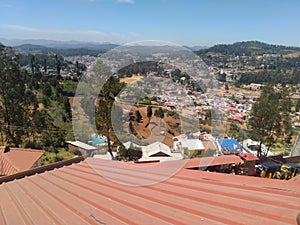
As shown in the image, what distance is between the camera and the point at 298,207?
1456 mm

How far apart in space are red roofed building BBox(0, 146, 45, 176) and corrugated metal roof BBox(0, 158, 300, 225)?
14.5 feet

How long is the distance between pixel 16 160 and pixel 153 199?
617 cm

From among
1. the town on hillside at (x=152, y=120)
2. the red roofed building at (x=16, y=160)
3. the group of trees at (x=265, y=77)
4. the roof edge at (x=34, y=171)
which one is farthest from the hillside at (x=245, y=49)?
the roof edge at (x=34, y=171)

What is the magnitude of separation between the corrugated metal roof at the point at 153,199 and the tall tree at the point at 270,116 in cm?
758

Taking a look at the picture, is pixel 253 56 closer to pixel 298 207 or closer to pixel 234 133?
pixel 234 133

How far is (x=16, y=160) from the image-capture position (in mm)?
6902

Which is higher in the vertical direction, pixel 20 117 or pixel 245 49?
pixel 245 49

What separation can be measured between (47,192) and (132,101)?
1805 mm

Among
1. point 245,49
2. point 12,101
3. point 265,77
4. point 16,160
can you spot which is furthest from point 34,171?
point 245,49

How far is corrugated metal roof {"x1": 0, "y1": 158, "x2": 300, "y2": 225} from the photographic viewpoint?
1.52 metres

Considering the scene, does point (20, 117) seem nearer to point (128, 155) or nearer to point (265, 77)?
point (128, 155)

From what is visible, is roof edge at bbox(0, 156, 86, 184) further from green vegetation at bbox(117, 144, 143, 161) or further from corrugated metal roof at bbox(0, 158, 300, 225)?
green vegetation at bbox(117, 144, 143, 161)

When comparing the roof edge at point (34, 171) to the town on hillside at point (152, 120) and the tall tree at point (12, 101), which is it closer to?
the town on hillside at point (152, 120)

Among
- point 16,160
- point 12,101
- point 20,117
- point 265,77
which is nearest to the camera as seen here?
point 16,160
